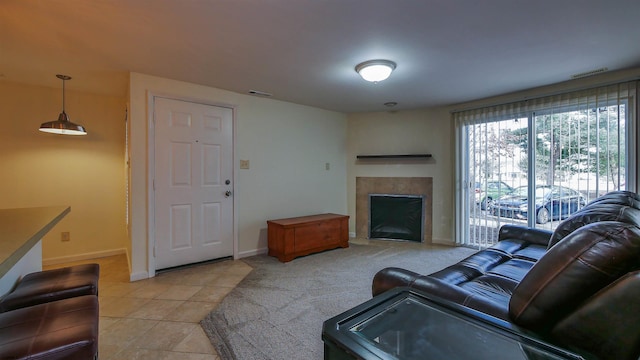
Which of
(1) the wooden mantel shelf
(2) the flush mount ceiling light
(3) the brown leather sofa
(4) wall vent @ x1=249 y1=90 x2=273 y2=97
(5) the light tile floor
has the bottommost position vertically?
(5) the light tile floor

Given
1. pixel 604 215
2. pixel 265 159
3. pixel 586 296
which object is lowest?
pixel 586 296

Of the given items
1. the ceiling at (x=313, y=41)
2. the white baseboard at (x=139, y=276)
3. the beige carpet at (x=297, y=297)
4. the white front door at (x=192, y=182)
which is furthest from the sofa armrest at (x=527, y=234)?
the white baseboard at (x=139, y=276)

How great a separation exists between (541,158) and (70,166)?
6034 mm

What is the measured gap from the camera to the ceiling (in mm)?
1846

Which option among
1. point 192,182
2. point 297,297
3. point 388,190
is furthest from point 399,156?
point 192,182

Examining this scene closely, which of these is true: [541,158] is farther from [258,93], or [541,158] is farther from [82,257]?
[82,257]

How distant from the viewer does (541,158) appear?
139 inches

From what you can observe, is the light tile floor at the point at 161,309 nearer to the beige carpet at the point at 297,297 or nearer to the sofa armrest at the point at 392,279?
the beige carpet at the point at 297,297

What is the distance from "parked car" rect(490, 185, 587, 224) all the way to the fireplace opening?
3.55ft

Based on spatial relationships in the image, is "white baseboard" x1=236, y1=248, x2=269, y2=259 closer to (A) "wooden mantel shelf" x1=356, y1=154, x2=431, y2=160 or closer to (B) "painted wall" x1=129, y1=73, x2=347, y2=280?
(B) "painted wall" x1=129, y1=73, x2=347, y2=280

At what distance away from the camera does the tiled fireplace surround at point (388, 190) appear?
4.55 metres

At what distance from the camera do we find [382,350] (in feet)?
2.64

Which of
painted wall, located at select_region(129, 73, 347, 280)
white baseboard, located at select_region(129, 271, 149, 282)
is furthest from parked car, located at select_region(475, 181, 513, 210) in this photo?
white baseboard, located at select_region(129, 271, 149, 282)

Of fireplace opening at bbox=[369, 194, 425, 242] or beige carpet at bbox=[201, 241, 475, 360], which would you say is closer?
beige carpet at bbox=[201, 241, 475, 360]
